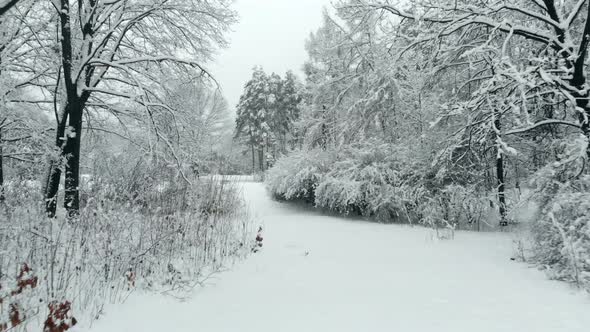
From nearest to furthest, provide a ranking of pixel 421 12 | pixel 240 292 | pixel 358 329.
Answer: pixel 358 329 → pixel 240 292 → pixel 421 12

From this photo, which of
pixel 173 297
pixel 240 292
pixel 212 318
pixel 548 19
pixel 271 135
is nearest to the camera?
pixel 212 318

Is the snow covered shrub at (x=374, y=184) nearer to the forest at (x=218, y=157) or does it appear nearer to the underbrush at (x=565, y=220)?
the forest at (x=218, y=157)

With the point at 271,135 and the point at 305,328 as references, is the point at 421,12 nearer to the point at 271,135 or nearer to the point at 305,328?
the point at 305,328

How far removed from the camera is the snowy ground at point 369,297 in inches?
124

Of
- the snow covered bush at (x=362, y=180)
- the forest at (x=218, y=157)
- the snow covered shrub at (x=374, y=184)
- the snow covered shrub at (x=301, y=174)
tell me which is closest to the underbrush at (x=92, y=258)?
the forest at (x=218, y=157)

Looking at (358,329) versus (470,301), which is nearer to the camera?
(358,329)

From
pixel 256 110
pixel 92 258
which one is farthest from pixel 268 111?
pixel 92 258

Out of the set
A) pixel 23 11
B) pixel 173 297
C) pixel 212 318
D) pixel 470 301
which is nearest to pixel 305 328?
pixel 212 318

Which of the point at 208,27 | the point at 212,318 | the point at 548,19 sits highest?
the point at 208,27

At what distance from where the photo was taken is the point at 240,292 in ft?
13.2

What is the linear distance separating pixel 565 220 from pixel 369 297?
2.89 m

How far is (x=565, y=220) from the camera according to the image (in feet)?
Result: 15.3

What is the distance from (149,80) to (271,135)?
2468 cm

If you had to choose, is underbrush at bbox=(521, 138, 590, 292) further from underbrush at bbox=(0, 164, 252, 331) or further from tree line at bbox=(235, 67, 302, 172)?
tree line at bbox=(235, 67, 302, 172)
